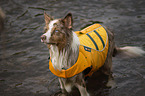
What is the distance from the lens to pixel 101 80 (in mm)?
5547

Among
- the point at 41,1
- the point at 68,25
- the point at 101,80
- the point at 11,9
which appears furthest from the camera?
the point at 41,1

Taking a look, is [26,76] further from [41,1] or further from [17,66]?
[41,1]

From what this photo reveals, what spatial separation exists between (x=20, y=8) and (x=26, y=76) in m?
5.51

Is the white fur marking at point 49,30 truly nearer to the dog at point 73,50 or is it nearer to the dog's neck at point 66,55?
the dog at point 73,50

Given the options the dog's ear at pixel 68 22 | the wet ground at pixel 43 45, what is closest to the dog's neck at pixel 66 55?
the dog's ear at pixel 68 22

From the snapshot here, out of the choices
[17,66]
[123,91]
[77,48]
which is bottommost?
[123,91]

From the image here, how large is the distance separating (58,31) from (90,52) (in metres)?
1.07

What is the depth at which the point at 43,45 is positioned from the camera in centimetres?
741

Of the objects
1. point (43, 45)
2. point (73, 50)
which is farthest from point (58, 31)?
point (43, 45)

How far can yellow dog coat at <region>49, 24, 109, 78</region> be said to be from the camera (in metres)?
4.06

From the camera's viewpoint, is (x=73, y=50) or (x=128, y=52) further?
(x=128, y=52)

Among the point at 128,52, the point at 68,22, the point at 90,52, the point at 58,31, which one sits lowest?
the point at 128,52

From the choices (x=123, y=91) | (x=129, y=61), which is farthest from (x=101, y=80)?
(x=129, y=61)

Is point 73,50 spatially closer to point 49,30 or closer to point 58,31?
point 58,31
